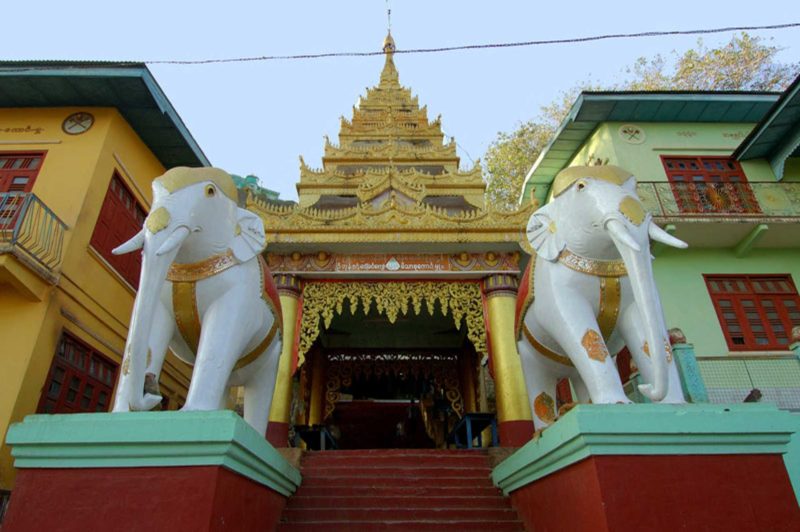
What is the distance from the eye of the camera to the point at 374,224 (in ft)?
27.2

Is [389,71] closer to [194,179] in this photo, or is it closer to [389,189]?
[389,189]

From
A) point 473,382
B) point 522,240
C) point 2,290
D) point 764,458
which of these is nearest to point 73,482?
point 764,458

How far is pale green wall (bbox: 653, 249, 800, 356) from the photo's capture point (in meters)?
9.31

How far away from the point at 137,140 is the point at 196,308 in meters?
7.80

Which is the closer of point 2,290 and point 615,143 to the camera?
point 2,290

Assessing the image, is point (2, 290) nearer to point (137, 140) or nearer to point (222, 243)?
point (137, 140)

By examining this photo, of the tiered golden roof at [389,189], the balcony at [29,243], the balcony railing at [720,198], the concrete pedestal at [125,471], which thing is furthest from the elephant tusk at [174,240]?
the balcony railing at [720,198]

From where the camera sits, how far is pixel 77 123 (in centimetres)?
888

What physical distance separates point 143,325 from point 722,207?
11.1 metres

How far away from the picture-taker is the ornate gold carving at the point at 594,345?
139 inches

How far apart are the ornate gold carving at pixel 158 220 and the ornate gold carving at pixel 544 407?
144 inches

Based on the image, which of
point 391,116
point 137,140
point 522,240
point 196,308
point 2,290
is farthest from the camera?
point 391,116

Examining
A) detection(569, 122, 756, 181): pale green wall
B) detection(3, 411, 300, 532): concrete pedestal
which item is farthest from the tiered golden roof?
detection(3, 411, 300, 532): concrete pedestal

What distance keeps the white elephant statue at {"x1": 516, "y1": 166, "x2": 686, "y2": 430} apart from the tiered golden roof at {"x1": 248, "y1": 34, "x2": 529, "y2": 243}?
384cm
